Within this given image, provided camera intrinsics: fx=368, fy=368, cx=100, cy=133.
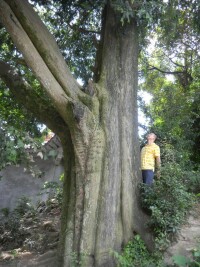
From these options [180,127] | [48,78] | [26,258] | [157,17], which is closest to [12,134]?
[48,78]

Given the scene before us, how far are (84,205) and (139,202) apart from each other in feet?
4.24

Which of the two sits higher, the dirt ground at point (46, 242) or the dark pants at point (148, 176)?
the dark pants at point (148, 176)

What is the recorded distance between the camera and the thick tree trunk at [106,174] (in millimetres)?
6832

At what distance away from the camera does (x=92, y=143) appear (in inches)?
284

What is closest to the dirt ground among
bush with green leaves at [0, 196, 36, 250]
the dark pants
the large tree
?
bush with green leaves at [0, 196, 36, 250]

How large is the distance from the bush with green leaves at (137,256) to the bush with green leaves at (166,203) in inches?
11.8

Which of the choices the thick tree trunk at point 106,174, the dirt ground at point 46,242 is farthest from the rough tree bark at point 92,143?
the dirt ground at point 46,242

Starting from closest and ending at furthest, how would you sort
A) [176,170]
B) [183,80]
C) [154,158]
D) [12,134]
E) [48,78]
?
[12,134]
[48,78]
[176,170]
[154,158]
[183,80]

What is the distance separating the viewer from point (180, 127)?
11.7 metres

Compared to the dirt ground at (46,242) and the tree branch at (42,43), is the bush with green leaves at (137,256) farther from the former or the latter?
the tree branch at (42,43)

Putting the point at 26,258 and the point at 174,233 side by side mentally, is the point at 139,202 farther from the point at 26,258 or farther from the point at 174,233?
the point at 26,258

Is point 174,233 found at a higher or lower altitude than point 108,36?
lower

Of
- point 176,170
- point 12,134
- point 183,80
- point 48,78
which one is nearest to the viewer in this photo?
point 12,134

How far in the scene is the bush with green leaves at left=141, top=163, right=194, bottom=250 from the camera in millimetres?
6934
